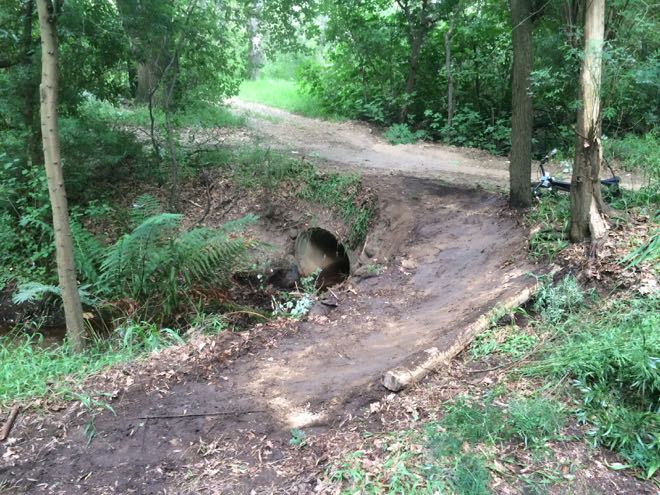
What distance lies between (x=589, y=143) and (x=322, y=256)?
544 centimetres

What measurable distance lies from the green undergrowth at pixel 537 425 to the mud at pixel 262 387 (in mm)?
655

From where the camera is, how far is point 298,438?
367cm

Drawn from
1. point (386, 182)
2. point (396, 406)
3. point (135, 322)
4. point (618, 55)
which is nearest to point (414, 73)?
point (386, 182)

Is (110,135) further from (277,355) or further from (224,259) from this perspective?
(277,355)

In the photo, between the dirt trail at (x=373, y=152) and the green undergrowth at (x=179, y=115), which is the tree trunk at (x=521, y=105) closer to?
the dirt trail at (x=373, y=152)

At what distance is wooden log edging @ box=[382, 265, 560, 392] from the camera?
4.03 meters

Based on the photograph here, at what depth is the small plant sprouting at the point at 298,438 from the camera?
3627mm

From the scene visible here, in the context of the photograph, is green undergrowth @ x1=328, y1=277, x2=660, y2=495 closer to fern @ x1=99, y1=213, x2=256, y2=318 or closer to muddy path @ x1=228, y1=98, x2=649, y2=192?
fern @ x1=99, y1=213, x2=256, y2=318

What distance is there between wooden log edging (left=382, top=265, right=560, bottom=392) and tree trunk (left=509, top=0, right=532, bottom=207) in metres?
2.75

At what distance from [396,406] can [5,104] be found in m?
8.56

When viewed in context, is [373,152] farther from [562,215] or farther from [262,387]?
[262,387]

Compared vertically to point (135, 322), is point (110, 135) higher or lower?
higher

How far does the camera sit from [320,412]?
3.95m

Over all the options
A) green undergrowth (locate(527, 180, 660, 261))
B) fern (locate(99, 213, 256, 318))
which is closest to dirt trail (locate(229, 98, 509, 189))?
green undergrowth (locate(527, 180, 660, 261))
